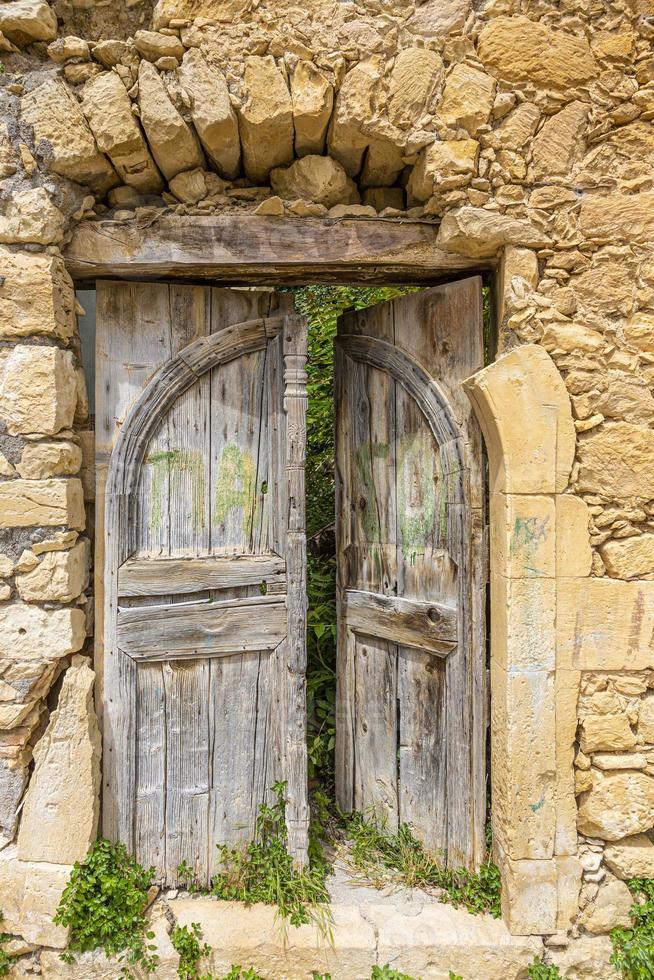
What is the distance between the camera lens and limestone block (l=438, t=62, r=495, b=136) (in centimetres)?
198

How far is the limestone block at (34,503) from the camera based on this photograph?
80.0 inches

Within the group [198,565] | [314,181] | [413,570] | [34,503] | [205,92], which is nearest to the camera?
[205,92]

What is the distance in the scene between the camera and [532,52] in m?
1.99

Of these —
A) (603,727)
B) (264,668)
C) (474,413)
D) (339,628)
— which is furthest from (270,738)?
(474,413)

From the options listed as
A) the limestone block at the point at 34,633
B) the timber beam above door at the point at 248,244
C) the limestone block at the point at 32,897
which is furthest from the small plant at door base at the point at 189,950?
the timber beam above door at the point at 248,244

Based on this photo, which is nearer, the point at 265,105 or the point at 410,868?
the point at 265,105

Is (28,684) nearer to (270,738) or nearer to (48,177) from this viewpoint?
(270,738)

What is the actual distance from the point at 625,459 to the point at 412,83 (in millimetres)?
1570

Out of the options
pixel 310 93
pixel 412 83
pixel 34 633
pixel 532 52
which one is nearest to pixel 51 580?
pixel 34 633

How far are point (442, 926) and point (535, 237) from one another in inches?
104

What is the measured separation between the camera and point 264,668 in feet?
7.84

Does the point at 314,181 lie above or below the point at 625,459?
above

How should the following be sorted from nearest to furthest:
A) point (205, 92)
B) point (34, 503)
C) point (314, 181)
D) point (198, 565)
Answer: point (205, 92)
point (34, 503)
point (314, 181)
point (198, 565)

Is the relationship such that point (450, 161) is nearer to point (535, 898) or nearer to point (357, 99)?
point (357, 99)
